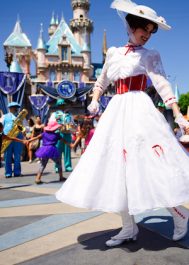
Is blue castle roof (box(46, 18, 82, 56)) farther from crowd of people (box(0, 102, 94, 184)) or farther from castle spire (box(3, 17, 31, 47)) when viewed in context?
crowd of people (box(0, 102, 94, 184))

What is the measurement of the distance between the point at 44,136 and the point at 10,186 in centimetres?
114

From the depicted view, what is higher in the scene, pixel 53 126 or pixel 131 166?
pixel 53 126

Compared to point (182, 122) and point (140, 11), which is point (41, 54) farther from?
point (182, 122)

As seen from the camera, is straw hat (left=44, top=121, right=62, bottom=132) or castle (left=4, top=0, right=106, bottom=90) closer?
straw hat (left=44, top=121, right=62, bottom=132)

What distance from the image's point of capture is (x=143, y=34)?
264cm

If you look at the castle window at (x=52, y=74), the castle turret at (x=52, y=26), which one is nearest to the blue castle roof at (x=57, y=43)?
the castle window at (x=52, y=74)

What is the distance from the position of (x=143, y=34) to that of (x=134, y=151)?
39.0 inches

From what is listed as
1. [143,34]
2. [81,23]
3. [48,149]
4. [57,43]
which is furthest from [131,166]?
[81,23]

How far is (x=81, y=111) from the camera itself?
37781 mm

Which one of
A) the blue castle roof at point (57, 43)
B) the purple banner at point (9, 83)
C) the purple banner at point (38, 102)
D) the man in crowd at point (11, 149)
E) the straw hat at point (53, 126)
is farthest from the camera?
the blue castle roof at point (57, 43)

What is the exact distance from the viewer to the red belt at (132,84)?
2.62m

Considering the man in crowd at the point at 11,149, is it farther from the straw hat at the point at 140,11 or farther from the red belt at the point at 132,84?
the straw hat at the point at 140,11

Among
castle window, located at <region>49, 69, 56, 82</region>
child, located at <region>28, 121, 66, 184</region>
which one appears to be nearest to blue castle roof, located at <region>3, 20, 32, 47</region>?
castle window, located at <region>49, 69, 56, 82</region>

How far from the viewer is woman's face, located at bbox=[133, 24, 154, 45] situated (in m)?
2.62
